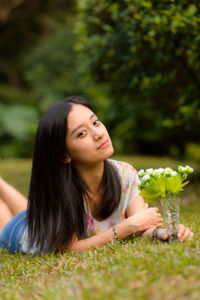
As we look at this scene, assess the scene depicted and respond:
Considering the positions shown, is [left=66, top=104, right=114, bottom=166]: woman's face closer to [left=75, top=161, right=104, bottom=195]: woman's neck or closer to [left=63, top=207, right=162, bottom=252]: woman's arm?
[left=75, top=161, right=104, bottom=195]: woman's neck

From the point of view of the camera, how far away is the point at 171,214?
7.39 ft

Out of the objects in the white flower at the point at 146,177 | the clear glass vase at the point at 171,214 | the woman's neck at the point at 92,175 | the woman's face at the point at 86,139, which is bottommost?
the clear glass vase at the point at 171,214

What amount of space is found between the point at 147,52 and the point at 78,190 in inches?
102

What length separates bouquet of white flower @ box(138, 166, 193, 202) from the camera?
214 cm

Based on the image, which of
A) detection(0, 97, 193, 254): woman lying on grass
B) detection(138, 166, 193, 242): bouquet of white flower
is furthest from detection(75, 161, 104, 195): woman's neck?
detection(138, 166, 193, 242): bouquet of white flower

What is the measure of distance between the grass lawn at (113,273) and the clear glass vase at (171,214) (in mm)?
92

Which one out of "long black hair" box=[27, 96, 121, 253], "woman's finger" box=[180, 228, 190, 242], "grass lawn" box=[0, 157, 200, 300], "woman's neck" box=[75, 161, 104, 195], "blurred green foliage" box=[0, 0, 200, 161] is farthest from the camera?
"blurred green foliage" box=[0, 0, 200, 161]

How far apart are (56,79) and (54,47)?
1323 millimetres

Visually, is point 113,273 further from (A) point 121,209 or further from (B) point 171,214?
(A) point 121,209

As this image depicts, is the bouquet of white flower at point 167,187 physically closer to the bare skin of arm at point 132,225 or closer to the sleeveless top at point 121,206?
the bare skin of arm at point 132,225

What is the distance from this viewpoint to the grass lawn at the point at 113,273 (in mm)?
1603

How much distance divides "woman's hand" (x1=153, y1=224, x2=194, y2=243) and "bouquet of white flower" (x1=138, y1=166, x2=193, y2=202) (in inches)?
10.3

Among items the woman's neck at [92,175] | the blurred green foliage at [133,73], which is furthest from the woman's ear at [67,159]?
the blurred green foliage at [133,73]

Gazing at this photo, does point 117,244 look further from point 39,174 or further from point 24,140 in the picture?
point 24,140
